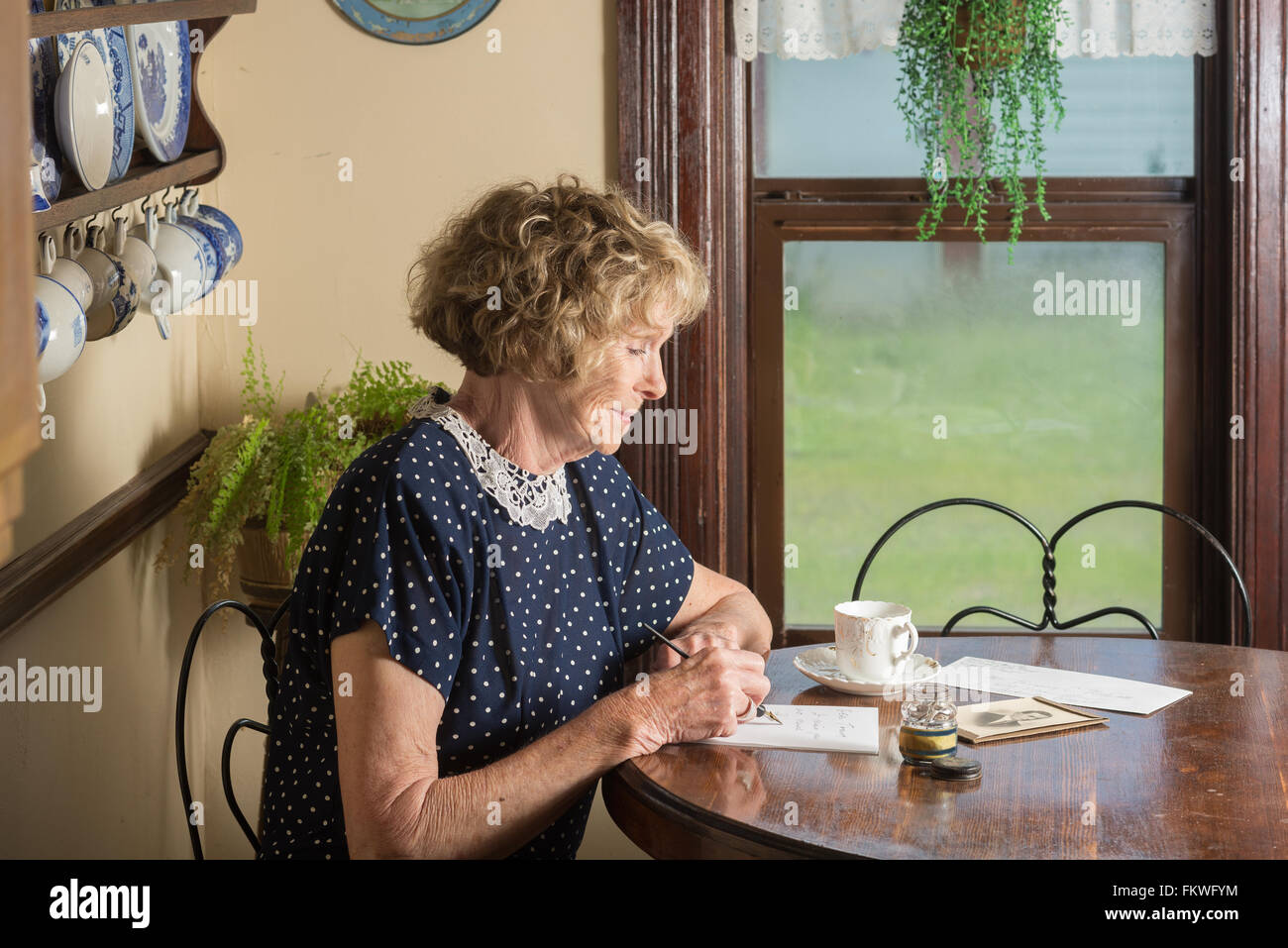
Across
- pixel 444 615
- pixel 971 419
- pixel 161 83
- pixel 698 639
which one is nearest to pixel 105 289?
pixel 161 83

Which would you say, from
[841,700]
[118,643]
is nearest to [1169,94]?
[841,700]

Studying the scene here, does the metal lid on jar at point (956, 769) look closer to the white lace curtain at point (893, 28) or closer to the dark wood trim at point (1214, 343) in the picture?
the dark wood trim at point (1214, 343)

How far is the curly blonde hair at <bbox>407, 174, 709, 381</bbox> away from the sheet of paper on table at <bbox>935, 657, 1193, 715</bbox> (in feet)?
2.17

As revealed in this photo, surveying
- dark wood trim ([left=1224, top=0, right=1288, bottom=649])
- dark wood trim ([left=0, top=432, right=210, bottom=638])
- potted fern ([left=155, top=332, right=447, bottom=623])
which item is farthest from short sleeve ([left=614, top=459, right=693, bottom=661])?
dark wood trim ([left=1224, top=0, right=1288, bottom=649])

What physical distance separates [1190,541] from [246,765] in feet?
7.19

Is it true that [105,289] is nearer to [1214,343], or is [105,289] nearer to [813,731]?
[813,731]

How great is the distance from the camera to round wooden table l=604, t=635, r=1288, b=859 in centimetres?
109

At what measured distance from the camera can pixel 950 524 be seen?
105 inches

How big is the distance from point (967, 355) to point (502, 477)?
1485 mm

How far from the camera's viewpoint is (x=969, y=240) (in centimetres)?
259

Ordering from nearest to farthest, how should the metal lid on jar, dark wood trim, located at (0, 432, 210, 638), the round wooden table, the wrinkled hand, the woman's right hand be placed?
1. the round wooden table
2. the metal lid on jar
3. the woman's right hand
4. the wrinkled hand
5. dark wood trim, located at (0, 432, 210, 638)

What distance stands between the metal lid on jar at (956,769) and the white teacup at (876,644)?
29 centimetres

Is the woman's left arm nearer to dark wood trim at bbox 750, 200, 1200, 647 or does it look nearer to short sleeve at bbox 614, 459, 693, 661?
short sleeve at bbox 614, 459, 693, 661
